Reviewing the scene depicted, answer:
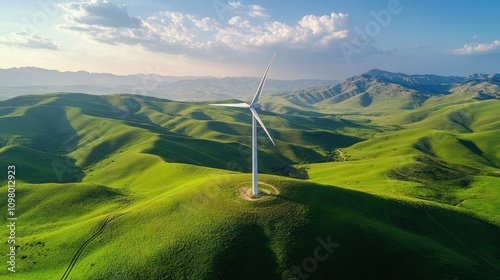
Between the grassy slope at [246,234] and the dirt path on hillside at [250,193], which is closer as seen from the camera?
the grassy slope at [246,234]

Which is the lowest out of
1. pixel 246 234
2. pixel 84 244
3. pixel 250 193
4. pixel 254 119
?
pixel 84 244

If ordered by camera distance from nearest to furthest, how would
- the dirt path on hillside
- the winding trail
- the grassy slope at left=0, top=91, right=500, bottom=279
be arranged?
1. the grassy slope at left=0, top=91, right=500, bottom=279
2. the winding trail
3. the dirt path on hillside

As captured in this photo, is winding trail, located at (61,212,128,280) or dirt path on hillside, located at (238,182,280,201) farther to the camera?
dirt path on hillside, located at (238,182,280,201)

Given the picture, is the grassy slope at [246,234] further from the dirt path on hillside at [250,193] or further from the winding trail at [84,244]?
the dirt path on hillside at [250,193]

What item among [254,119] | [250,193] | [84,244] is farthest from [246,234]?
[84,244]

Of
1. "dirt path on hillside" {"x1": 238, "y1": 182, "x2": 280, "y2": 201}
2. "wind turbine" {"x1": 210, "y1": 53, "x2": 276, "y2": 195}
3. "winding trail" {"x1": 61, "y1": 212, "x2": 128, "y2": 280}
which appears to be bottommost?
"winding trail" {"x1": 61, "y1": 212, "x2": 128, "y2": 280}

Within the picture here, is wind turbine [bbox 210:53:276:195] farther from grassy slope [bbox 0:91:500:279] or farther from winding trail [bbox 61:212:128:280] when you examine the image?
winding trail [bbox 61:212:128:280]

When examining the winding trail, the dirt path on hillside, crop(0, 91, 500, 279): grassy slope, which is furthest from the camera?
the dirt path on hillside

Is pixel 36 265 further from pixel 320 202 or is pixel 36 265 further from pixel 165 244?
pixel 320 202

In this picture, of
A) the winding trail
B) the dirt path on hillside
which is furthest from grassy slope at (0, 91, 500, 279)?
the dirt path on hillside

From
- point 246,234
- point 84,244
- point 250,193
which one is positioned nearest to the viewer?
point 246,234

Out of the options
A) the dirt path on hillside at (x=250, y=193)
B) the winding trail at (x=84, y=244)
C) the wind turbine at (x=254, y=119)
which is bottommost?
the winding trail at (x=84, y=244)

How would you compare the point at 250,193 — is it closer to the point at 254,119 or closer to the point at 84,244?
the point at 254,119

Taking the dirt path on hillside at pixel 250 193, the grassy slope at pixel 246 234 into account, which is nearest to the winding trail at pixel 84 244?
the grassy slope at pixel 246 234
